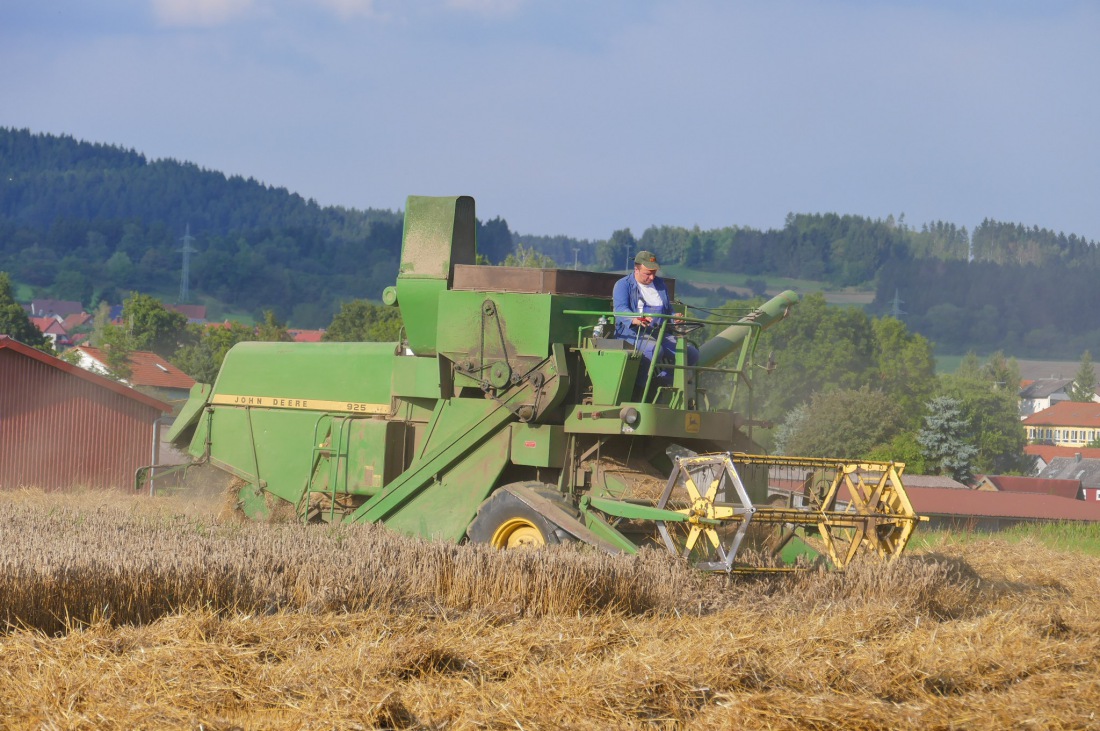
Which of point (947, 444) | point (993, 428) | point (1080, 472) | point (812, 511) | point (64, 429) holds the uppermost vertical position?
point (812, 511)

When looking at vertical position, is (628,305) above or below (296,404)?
above

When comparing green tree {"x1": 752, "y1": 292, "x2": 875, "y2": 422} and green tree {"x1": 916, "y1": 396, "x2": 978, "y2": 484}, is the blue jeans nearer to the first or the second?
green tree {"x1": 916, "y1": 396, "x2": 978, "y2": 484}

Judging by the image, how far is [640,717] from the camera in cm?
607

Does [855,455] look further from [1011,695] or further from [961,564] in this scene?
[1011,695]

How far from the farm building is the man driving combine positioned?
1957 centimetres

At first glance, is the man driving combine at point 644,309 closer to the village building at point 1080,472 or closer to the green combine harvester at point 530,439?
the green combine harvester at point 530,439

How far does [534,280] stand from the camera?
11461mm

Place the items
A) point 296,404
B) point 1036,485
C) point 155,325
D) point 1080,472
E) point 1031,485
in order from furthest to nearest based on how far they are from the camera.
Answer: point 1080,472, point 155,325, point 1036,485, point 1031,485, point 296,404

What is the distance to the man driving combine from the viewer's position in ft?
36.2

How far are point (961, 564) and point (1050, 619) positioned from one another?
2.70 m

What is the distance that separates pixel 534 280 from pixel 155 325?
7612 cm

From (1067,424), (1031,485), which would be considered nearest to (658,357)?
(1031,485)

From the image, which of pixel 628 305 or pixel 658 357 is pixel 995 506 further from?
pixel 658 357

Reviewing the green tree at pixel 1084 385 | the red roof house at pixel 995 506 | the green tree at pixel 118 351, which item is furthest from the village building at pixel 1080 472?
the green tree at pixel 1084 385
